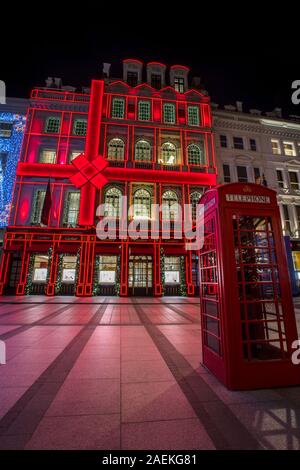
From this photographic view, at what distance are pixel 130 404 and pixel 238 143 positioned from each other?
901 inches

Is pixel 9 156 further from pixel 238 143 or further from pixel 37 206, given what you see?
pixel 238 143

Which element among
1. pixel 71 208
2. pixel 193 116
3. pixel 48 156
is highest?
pixel 193 116

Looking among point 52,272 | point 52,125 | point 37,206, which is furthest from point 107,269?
point 52,125

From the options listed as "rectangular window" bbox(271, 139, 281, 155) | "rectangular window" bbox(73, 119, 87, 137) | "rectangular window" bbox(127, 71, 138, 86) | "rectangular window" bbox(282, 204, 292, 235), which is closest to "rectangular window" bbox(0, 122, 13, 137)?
"rectangular window" bbox(73, 119, 87, 137)

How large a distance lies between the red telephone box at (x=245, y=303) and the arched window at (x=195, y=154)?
16614 mm

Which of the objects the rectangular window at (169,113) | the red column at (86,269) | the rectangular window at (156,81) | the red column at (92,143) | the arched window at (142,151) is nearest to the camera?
the red column at (86,269)

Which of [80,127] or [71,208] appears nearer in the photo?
[71,208]

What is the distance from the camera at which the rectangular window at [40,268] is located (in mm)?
15812

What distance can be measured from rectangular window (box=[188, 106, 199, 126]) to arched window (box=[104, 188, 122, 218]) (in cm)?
931

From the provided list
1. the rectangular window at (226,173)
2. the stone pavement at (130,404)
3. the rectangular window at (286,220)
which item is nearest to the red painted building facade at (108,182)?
the rectangular window at (226,173)

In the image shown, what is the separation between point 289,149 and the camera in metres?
22.0

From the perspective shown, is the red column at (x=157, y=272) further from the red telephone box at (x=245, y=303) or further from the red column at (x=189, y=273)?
the red telephone box at (x=245, y=303)

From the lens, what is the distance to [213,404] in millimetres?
2535

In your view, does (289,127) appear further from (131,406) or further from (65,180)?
(131,406)
